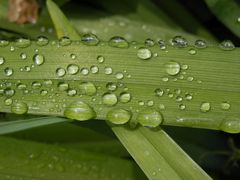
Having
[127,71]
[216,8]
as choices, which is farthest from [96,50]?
[216,8]

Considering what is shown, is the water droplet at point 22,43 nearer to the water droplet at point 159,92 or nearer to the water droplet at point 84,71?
the water droplet at point 84,71

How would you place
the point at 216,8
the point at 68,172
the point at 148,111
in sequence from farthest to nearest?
the point at 216,8
the point at 68,172
the point at 148,111

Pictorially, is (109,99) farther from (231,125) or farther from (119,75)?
(231,125)

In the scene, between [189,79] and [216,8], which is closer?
[189,79]

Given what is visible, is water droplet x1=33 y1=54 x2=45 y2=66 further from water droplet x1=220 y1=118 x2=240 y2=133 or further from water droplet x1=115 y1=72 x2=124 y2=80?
water droplet x1=220 y1=118 x2=240 y2=133

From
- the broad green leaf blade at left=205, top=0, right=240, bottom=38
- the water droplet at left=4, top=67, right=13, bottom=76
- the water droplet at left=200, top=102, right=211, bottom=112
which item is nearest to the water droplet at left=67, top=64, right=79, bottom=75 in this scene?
the water droplet at left=4, top=67, right=13, bottom=76

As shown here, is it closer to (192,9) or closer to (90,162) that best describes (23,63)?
(90,162)
